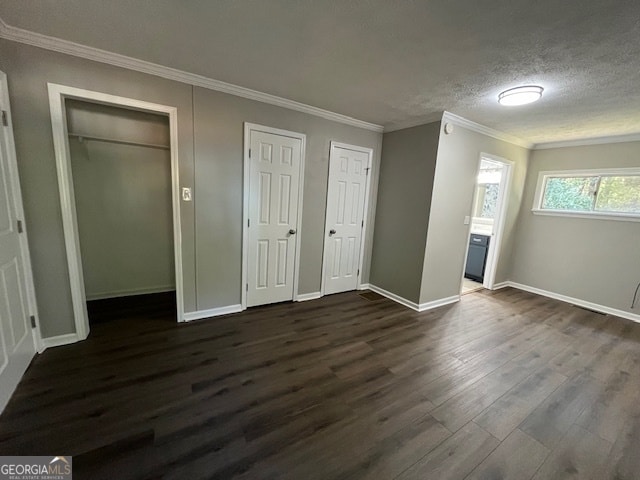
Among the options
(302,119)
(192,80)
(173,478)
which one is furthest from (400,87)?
(173,478)

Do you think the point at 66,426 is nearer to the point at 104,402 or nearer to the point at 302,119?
the point at 104,402

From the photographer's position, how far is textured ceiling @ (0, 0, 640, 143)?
1422mm

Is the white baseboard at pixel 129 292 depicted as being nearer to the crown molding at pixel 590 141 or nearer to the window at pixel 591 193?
the window at pixel 591 193

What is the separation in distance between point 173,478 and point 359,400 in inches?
46.1

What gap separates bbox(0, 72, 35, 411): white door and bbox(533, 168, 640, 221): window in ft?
20.9

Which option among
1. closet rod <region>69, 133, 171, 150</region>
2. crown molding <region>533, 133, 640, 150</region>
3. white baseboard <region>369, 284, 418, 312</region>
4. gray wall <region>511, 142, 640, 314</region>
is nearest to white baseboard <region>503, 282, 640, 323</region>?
gray wall <region>511, 142, 640, 314</region>

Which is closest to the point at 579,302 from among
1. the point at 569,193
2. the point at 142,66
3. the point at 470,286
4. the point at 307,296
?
the point at 470,286

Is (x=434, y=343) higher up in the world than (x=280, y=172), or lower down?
lower down

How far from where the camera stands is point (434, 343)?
2.67m

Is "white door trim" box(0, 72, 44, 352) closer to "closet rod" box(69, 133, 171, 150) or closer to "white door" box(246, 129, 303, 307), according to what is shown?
"closet rod" box(69, 133, 171, 150)

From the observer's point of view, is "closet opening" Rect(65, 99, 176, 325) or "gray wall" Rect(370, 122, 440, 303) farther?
"gray wall" Rect(370, 122, 440, 303)

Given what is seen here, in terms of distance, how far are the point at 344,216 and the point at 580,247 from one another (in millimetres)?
3630

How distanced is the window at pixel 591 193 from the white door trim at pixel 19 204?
21.0 ft

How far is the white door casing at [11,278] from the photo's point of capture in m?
1.66
